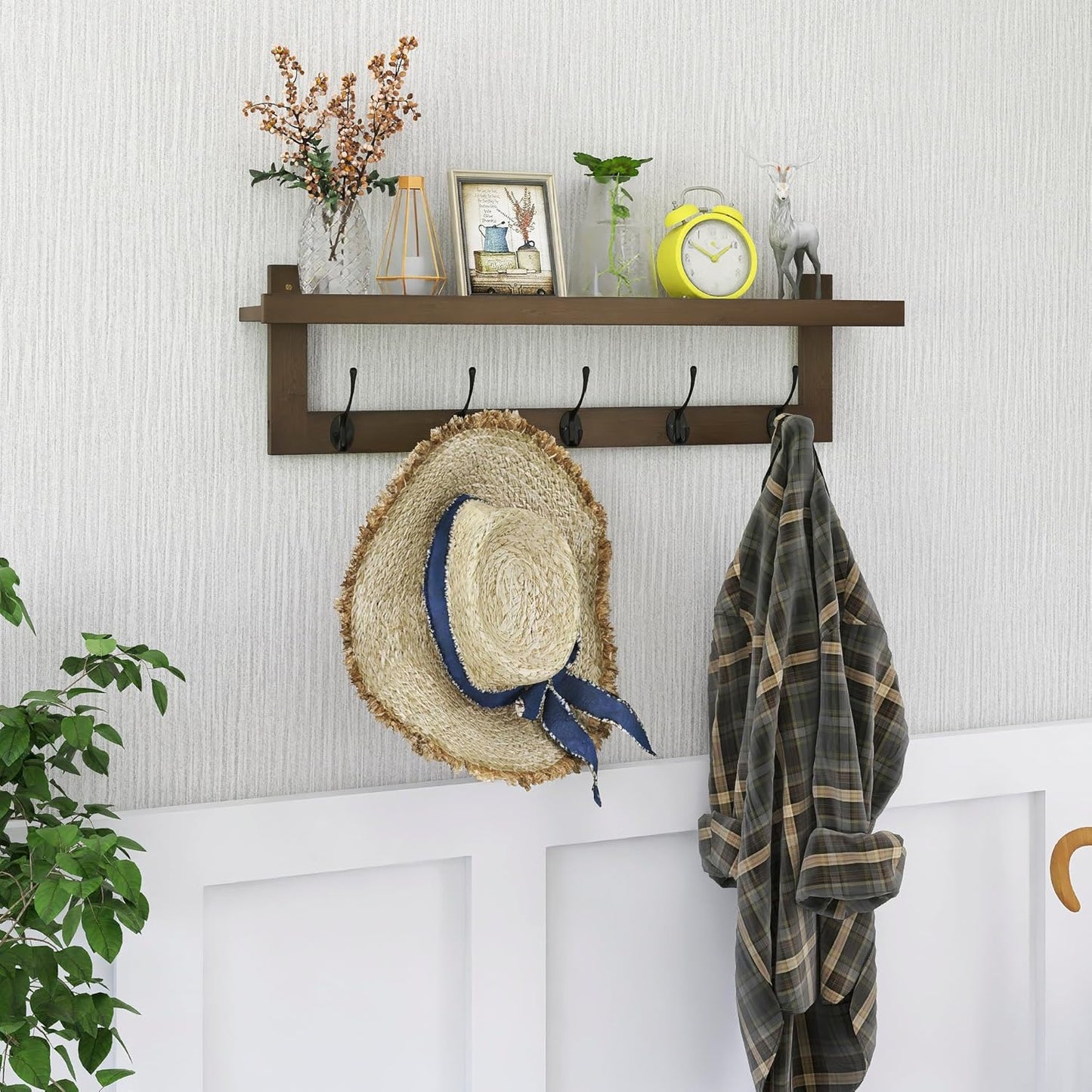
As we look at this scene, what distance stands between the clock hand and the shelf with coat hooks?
0.05 meters

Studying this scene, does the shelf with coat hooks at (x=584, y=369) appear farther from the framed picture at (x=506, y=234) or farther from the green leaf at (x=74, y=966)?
the green leaf at (x=74, y=966)

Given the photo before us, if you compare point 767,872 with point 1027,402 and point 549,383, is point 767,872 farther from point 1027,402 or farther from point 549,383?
point 1027,402

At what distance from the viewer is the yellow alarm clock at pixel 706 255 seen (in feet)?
4.36

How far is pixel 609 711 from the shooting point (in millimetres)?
1232

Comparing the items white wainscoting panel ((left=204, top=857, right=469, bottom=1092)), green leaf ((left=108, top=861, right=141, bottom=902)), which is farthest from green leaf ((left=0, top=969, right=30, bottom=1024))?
white wainscoting panel ((left=204, top=857, right=469, bottom=1092))

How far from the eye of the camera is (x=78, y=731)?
1.00m

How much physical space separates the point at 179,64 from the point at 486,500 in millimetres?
531

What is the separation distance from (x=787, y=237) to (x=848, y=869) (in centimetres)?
70

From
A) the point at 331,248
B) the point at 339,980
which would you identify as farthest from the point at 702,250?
the point at 339,980

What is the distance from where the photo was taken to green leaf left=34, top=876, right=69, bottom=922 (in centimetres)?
90

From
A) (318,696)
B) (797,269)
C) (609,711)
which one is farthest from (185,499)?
(797,269)

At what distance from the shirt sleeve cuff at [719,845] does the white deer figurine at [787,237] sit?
0.61 metres

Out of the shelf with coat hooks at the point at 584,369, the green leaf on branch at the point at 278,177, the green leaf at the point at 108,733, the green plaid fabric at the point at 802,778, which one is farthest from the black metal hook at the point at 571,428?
the green leaf at the point at 108,733

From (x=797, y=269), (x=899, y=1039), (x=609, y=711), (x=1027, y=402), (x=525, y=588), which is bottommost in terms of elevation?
(x=899, y=1039)
